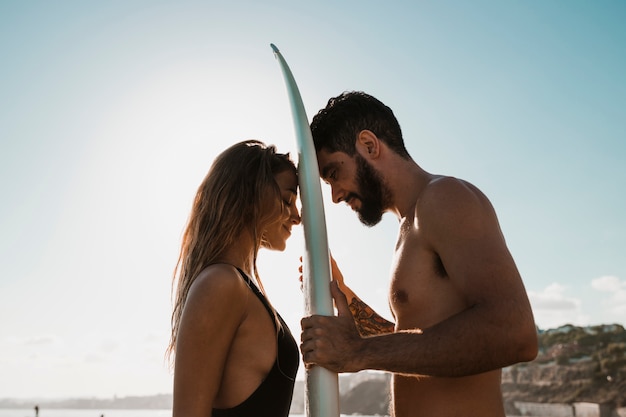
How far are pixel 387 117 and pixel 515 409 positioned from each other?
4588 inches

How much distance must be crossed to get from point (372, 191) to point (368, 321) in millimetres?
1262

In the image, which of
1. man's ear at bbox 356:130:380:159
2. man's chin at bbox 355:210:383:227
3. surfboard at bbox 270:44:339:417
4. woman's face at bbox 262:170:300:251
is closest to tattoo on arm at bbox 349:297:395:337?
man's chin at bbox 355:210:383:227

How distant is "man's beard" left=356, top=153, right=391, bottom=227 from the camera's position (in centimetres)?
391

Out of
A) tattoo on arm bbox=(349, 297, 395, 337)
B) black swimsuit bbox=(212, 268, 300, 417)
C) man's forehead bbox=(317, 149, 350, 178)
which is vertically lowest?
black swimsuit bbox=(212, 268, 300, 417)

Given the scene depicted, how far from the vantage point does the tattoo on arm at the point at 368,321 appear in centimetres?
455

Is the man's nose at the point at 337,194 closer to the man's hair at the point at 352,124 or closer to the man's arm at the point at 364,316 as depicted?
the man's hair at the point at 352,124

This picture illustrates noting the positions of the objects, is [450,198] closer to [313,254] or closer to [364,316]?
[313,254]

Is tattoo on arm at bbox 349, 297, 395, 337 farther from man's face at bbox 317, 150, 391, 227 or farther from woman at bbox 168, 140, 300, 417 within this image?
woman at bbox 168, 140, 300, 417

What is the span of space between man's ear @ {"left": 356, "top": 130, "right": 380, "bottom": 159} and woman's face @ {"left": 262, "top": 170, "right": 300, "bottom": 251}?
639 mm

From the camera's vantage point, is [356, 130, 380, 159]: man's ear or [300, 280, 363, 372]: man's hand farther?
[356, 130, 380, 159]: man's ear

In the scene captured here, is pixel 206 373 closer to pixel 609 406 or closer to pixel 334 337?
pixel 334 337

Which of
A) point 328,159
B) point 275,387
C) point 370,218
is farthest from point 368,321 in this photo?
point 275,387

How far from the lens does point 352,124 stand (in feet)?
13.0

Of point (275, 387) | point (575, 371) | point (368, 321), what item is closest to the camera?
point (275, 387)
